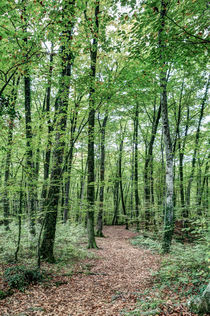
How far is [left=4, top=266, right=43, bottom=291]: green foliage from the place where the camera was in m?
5.13

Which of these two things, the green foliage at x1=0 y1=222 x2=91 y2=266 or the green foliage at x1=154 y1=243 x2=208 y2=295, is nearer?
the green foliage at x1=154 y1=243 x2=208 y2=295

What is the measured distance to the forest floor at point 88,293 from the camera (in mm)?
4168

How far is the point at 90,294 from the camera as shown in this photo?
505 centimetres

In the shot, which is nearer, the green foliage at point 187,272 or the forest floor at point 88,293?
the forest floor at point 88,293

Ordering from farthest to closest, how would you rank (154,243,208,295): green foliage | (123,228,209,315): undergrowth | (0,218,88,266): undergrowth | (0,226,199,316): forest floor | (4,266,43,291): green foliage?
(0,218,88,266): undergrowth, (4,266,43,291): green foliage, (154,243,208,295): green foliage, (0,226,199,316): forest floor, (123,228,209,315): undergrowth

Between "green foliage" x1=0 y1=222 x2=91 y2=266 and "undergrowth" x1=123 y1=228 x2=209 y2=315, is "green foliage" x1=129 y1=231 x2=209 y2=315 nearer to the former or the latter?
"undergrowth" x1=123 y1=228 x2=209 y2=315

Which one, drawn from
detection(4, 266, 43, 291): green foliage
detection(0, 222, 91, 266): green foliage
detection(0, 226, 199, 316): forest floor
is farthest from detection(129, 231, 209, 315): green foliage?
detection(0, 222, 91, 266): green foliage

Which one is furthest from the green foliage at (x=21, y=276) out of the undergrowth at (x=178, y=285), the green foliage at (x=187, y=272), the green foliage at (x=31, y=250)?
the green foliage at (x=187, y=272)

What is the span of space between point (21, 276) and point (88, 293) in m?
2.12

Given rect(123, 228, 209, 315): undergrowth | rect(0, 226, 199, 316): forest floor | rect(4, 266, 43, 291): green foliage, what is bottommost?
rect(0, 226, 199, 316): forest floor

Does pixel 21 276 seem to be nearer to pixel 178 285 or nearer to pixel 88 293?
pixel 88 293

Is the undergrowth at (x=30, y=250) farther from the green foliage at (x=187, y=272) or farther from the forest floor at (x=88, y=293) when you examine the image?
the green foliage at (x=187, y=272)

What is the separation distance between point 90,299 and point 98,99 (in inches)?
242

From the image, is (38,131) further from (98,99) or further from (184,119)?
(184,119)
